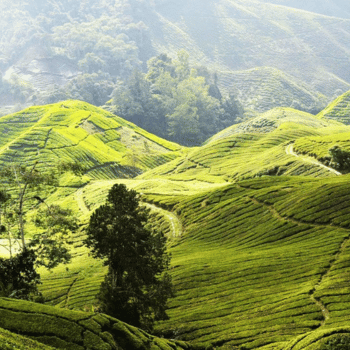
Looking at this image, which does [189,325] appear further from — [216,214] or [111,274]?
[216,214]

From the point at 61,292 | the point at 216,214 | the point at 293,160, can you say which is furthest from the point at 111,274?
the point at 293,160

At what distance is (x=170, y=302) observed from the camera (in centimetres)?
6694

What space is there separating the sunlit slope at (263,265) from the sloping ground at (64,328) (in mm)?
19067

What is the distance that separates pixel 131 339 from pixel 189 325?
75.1 ft

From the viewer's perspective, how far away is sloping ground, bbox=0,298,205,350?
105 ft

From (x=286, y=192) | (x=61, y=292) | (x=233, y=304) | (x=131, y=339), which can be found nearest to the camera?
(x=131, y=339)

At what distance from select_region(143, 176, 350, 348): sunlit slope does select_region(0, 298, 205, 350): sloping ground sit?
62.6 feet

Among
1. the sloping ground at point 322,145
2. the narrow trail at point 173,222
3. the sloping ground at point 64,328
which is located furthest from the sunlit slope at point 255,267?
the sloping ground at point 322,145

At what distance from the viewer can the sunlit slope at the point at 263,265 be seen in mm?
53875

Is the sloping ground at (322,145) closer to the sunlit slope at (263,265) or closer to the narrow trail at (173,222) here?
the sunlit slope at (263,265)

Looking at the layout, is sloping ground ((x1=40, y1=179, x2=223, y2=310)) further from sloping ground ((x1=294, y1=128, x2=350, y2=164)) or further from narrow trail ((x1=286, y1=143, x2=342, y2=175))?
sloping ground ((x1=294, y1=128, x2=350, y2=164))

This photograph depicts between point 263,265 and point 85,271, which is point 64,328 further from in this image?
point 85,271

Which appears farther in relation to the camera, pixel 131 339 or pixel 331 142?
pixel 331 142

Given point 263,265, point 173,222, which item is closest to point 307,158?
point 173,222
